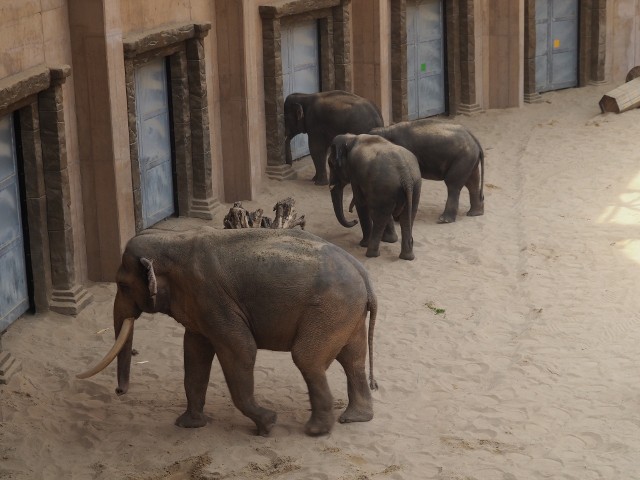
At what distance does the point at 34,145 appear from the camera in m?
11.5

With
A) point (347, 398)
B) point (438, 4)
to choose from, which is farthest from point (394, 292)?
point (438, 4)

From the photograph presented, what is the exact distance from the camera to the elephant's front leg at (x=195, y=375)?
923 cm

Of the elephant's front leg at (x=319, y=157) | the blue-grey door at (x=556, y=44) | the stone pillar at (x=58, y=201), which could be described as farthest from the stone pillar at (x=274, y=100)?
the blue-grey door at (x=556, y=44)

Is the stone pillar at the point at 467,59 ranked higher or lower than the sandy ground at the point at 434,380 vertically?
higher

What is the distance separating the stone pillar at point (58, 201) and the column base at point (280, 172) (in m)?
5.01

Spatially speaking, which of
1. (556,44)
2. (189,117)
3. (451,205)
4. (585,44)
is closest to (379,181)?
(451,205)

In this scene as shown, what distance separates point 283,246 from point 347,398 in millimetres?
1682

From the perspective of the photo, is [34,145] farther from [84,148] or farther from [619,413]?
[619,413]

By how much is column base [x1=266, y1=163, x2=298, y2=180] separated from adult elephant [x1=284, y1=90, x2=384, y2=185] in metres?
0.35

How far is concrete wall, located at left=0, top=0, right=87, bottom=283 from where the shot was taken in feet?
36.0

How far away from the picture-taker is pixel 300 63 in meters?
17.5

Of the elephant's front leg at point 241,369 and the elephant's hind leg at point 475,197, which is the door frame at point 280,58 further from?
the elephant's front leg at point 241,369

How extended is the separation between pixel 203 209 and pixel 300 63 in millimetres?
3526

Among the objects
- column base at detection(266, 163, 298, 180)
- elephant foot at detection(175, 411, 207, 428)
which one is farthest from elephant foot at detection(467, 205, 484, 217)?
elephant foot at detection(175, 411, 207, 428)
